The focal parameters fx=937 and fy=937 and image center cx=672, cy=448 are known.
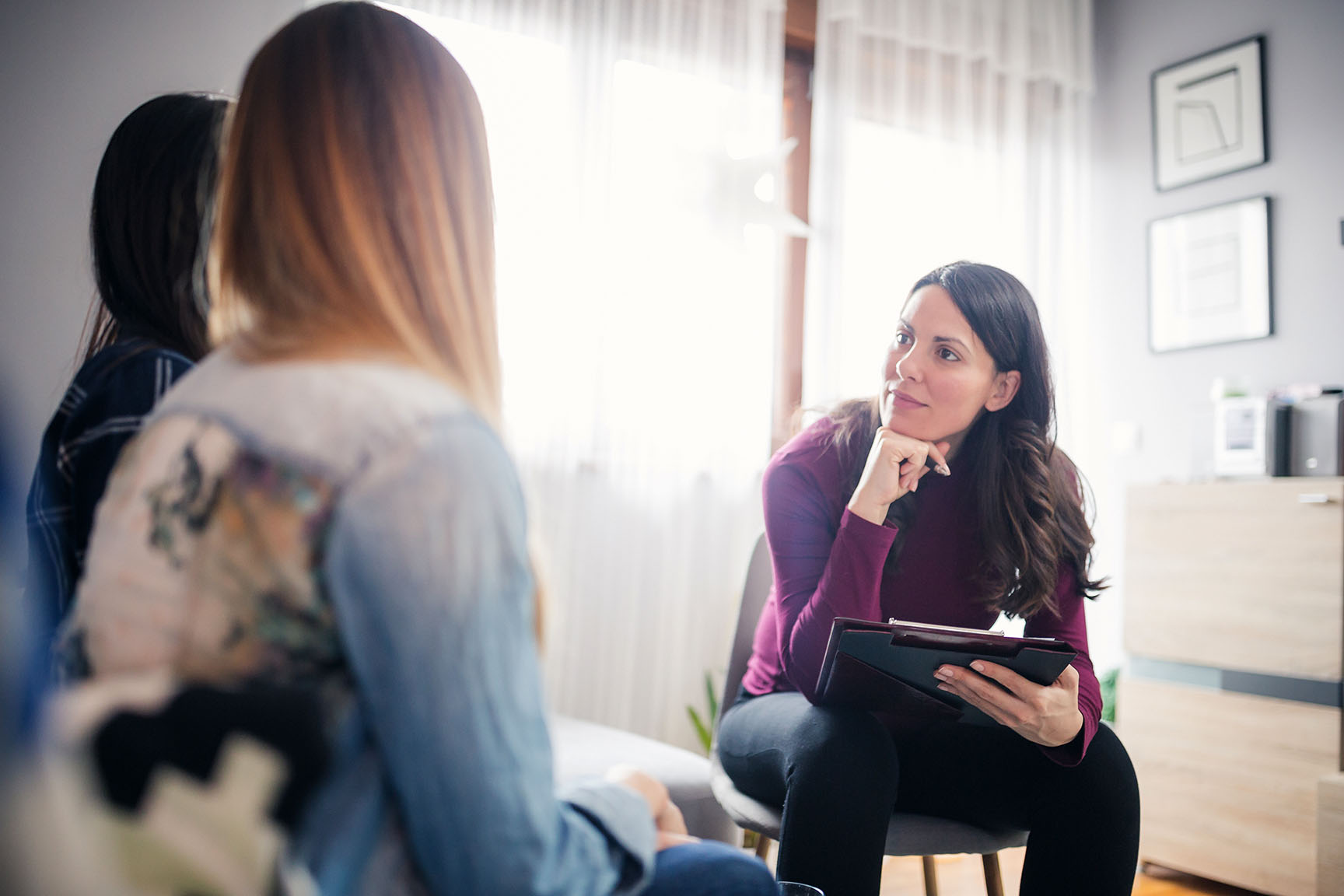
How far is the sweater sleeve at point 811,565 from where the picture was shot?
129 centimetres

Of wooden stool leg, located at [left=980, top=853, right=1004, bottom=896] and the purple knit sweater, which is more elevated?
the purple knit sweater

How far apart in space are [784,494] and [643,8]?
1886mm

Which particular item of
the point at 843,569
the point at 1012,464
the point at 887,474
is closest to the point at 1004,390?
the point at 1012,464

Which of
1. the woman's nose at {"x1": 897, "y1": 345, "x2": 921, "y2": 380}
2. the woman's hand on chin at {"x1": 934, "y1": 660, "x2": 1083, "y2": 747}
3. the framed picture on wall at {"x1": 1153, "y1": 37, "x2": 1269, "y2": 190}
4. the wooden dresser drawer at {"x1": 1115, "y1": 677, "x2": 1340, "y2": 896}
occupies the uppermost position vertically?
the framed picture on wall at {"x1": 1153, "y1": 37, "x2": 1269, "y2": 190}

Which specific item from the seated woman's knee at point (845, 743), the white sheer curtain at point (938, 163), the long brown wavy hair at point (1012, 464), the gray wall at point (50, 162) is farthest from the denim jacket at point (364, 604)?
the white sheer curtain at point (938, 163)

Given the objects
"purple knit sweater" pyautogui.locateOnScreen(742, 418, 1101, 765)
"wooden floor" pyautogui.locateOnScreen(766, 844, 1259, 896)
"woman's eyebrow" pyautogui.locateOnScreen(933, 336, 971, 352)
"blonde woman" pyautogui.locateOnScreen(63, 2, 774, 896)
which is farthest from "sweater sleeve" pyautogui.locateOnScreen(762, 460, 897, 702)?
"wooden floor" pyautogui.locateOnScreen(766, 844, 1259, 896)

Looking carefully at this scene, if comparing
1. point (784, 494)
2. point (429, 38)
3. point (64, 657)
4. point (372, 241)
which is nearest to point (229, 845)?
point (64, 657)

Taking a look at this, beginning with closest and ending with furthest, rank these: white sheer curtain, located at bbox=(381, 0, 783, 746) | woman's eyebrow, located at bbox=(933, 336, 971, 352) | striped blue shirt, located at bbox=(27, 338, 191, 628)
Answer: striped blue shirt, located at bbox=(27, 338, 191, 628), woman's eyebrow, located at bbox=(933, 336, 971, 352), white sheer curtain, located at bbox=(381, 0, 783, 746)

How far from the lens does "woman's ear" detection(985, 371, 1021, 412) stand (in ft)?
5.04

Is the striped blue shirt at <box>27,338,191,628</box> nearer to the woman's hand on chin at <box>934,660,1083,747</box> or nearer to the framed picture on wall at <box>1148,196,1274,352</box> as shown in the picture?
the woman's hand on chin at <box>934,660,1083,747</box>

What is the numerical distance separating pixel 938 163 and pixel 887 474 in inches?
90.8

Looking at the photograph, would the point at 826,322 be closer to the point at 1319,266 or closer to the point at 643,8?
the point at 643,8

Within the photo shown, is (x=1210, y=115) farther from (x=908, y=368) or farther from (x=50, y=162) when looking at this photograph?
(x=50, y=162)

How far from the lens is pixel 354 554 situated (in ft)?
1.60
